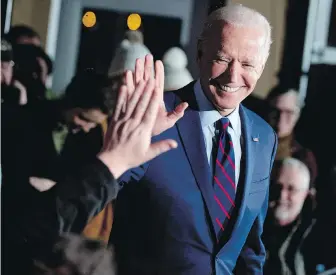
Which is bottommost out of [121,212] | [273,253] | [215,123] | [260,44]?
[273,253]

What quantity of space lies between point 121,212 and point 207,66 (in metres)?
0.24

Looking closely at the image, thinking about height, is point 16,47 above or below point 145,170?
above

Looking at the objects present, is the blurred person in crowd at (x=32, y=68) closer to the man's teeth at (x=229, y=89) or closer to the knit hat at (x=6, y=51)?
the knit hat at (x=6, y=51)

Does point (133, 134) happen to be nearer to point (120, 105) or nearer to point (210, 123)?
point (120, 105)

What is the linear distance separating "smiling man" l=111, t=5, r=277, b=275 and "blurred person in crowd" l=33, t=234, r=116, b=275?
122 mm

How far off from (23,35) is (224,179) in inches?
19.2

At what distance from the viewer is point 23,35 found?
1152mm

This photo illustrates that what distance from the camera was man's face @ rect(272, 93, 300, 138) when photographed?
124 cm

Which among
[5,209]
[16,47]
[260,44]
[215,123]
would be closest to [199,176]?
[215,123]

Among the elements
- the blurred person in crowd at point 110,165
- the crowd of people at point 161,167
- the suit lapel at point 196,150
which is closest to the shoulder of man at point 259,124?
the crowd of people at point 161,167

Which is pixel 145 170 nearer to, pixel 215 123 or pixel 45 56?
pixel 215 123

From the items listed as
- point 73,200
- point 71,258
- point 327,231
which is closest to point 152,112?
point 73,200

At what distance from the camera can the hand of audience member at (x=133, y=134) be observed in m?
0.64

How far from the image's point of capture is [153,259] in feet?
2.89
